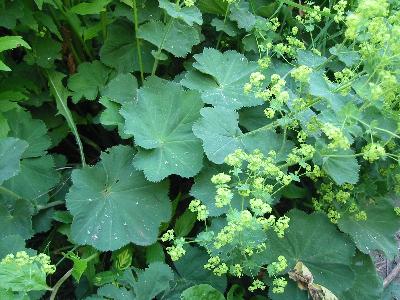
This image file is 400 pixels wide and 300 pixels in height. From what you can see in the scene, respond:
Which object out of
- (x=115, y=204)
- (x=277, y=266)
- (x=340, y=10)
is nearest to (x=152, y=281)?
(x=115, y=204)

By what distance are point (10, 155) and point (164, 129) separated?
0.59 meters

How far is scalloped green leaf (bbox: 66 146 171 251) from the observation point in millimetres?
1925

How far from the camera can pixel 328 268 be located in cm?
202

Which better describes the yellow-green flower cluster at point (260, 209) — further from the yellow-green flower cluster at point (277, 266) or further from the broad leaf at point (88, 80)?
the broad leaf at point (88, 80)

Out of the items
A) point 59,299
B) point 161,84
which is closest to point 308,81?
point 161,84

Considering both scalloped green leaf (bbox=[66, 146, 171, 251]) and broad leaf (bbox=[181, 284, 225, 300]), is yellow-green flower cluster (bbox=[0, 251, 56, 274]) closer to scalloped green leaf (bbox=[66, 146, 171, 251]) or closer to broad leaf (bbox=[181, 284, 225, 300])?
scalloped green leaf (bbox=[66, 146, 171, 251])

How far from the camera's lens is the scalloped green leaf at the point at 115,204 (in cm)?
192

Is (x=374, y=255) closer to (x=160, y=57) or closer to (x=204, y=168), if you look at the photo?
(x=204, y=168)

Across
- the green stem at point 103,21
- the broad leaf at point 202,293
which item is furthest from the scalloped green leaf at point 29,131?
the broad leaf at point 202,293

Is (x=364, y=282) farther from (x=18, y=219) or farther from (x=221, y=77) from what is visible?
(x=18, y=219)

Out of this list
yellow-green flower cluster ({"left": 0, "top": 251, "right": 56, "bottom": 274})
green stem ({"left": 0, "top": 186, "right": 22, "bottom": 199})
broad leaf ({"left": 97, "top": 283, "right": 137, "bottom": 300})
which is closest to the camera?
yellow-green flower cluster ({"left": 0, "top": 251, "right": 56, "bottom": 274})

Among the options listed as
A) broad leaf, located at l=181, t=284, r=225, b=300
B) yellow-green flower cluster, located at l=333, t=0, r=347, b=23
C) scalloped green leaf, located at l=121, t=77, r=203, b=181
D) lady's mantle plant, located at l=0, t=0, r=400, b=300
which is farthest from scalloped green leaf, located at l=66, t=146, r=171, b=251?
yellow-green flower cluster, located at l=333, t=0, r=347, b=23

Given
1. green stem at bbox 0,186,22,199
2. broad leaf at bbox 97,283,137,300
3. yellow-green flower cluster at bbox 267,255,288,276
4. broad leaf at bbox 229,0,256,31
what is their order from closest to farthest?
yellow-green flower cluster at bbox 267,255,288,276
broad leaf at bbox 97,283,137,300
green stem at bbox 0,186,22,199
broad leaf at bbox 229,0,256,31

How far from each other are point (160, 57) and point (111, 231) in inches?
30.8
